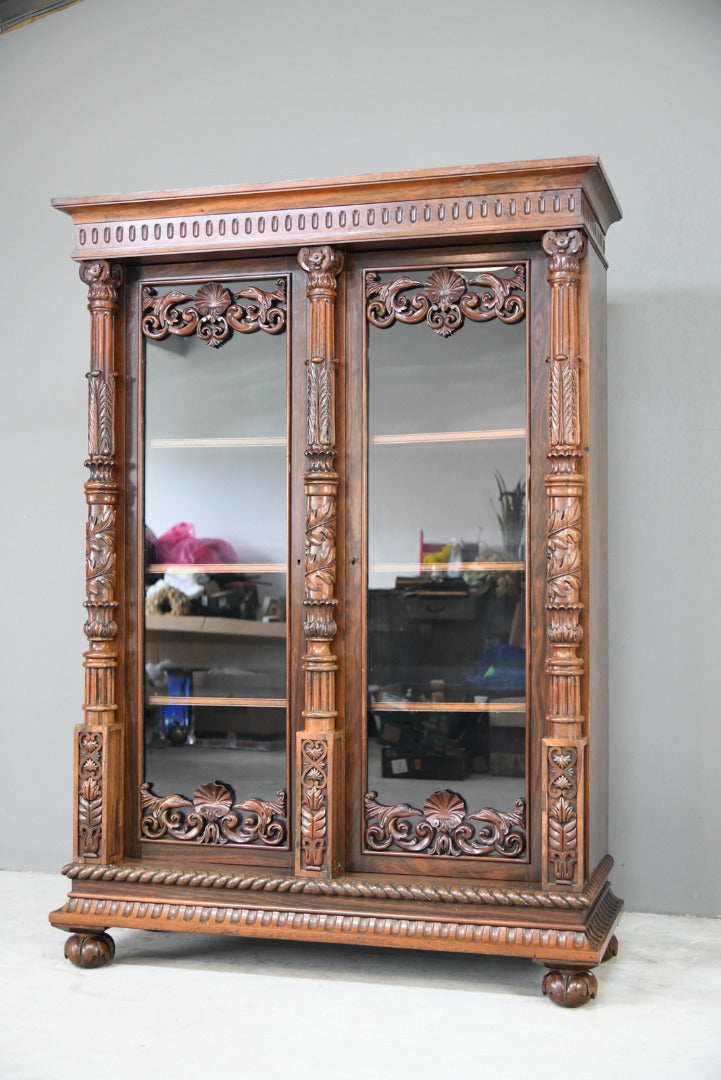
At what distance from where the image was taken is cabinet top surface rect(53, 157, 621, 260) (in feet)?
9.56

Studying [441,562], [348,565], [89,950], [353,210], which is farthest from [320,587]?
[89,950]

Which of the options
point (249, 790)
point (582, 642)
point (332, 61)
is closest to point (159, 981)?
point (249, 790)

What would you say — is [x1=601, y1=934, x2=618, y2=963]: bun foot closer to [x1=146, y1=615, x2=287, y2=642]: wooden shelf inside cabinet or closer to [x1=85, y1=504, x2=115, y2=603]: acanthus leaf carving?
[x1=146, y1=615, x2=287, y2=642]: wooden shelf inside cabinet

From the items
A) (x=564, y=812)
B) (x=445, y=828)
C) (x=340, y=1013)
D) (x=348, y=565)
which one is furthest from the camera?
(x=348, y=565)

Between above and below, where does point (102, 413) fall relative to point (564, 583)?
above

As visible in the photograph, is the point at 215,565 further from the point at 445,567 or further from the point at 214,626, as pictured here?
the point at 445,567

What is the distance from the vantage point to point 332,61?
395cm

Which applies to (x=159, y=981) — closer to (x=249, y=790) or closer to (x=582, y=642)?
(x=249, y=790)

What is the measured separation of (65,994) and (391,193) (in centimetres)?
213

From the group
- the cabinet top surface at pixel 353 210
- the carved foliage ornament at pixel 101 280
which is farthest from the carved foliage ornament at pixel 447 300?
the carved foliage ornament at pixel 101 280

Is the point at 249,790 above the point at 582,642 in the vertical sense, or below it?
below

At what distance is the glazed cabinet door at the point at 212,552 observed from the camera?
3131 millimetres

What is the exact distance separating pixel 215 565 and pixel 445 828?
36.1 inches

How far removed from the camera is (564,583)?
9.49 ft
